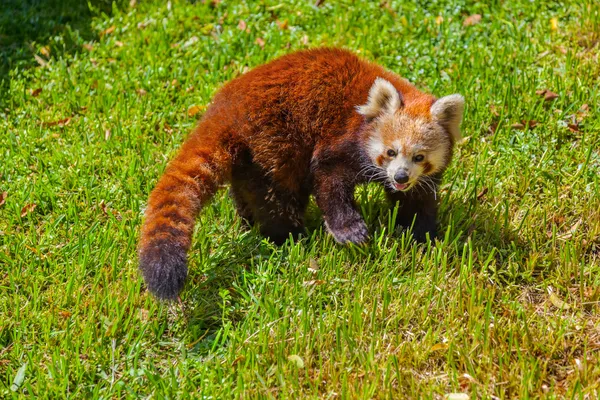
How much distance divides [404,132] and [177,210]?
56.9 inches

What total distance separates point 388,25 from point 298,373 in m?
4.00

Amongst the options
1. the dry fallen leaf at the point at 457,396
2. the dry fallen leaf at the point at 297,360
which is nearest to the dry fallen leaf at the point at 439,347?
the dry fallen leaf at the point at 457,396

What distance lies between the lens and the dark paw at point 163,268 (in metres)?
3.81

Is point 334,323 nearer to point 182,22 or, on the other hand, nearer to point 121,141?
point 121,141

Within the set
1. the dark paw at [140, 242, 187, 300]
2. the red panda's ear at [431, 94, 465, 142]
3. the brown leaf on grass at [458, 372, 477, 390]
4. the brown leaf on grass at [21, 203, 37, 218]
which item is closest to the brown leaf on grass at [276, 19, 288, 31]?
the red panda's ear at [431, 94, 465, 142]

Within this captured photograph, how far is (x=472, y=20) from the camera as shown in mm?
6914

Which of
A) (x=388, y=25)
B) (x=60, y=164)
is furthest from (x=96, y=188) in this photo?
(x=388, y=25)

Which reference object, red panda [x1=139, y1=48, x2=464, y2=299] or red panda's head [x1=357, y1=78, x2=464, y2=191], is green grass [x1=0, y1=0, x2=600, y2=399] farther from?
red panda's head [x1=357, y1=78, x2=464, y2=191]

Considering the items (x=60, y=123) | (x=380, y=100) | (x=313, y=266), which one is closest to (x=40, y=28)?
(x=60, y=123)

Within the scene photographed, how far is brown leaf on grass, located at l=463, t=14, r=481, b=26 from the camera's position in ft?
22.6

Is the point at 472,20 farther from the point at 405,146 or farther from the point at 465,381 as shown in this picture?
the point at 465,381

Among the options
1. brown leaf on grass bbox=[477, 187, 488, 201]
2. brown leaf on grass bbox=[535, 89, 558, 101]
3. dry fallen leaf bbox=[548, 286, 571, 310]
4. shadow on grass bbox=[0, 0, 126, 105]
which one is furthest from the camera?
shadow on grass bbox=[0, 0, 126, 105]

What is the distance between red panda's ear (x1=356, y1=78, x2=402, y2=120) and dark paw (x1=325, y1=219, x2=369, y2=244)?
663mm

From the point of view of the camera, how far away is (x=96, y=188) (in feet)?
17.7
